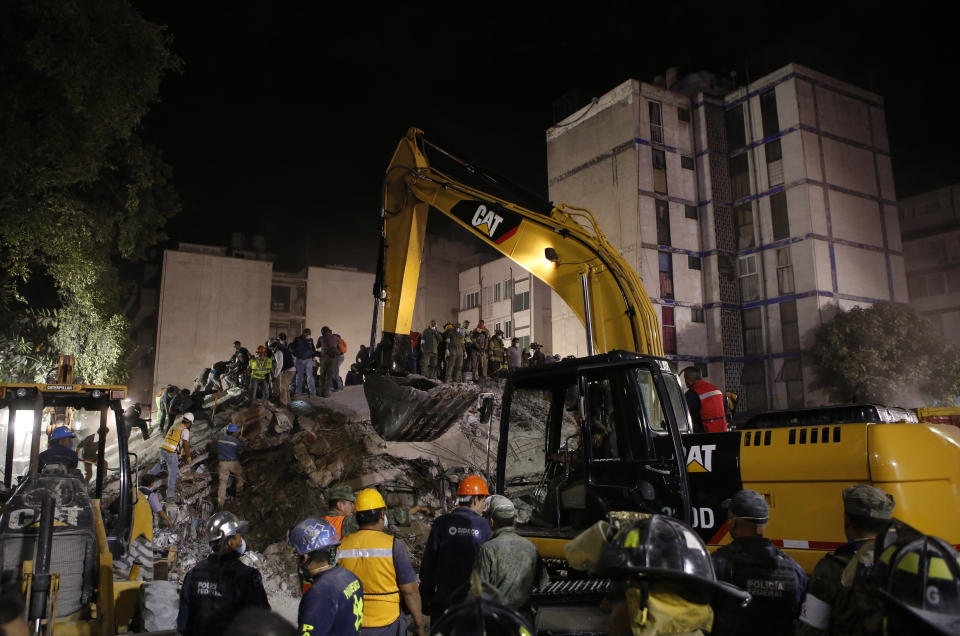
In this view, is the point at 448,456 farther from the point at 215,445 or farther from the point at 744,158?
the point at 744,158

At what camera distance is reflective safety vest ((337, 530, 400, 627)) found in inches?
159

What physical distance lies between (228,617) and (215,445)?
33.0 feet

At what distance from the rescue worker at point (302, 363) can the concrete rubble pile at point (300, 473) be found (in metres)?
1.07

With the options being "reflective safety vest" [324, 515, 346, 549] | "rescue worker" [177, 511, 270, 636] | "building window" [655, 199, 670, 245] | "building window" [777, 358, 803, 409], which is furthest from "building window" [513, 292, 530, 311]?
"rescue worker" [177, 511, 270, 636]

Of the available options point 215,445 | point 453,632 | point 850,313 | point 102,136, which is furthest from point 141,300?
point 453,632

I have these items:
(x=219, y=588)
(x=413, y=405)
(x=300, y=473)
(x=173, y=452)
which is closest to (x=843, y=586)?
(x=219, y=588)

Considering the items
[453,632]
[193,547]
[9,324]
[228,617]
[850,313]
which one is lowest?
[193,547]

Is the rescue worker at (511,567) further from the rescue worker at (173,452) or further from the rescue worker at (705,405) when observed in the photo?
the rescue worker at (173,452)

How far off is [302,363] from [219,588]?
1176cm

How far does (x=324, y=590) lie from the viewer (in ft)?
10.7

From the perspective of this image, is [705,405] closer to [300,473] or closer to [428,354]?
[300,473]

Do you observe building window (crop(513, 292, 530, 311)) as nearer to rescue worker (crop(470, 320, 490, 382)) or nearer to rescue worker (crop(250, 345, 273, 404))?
rescue worker (crop(470, 320, 490, 382))

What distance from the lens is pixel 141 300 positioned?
36906 mm

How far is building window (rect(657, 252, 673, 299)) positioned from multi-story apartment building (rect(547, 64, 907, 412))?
0.06 meters
